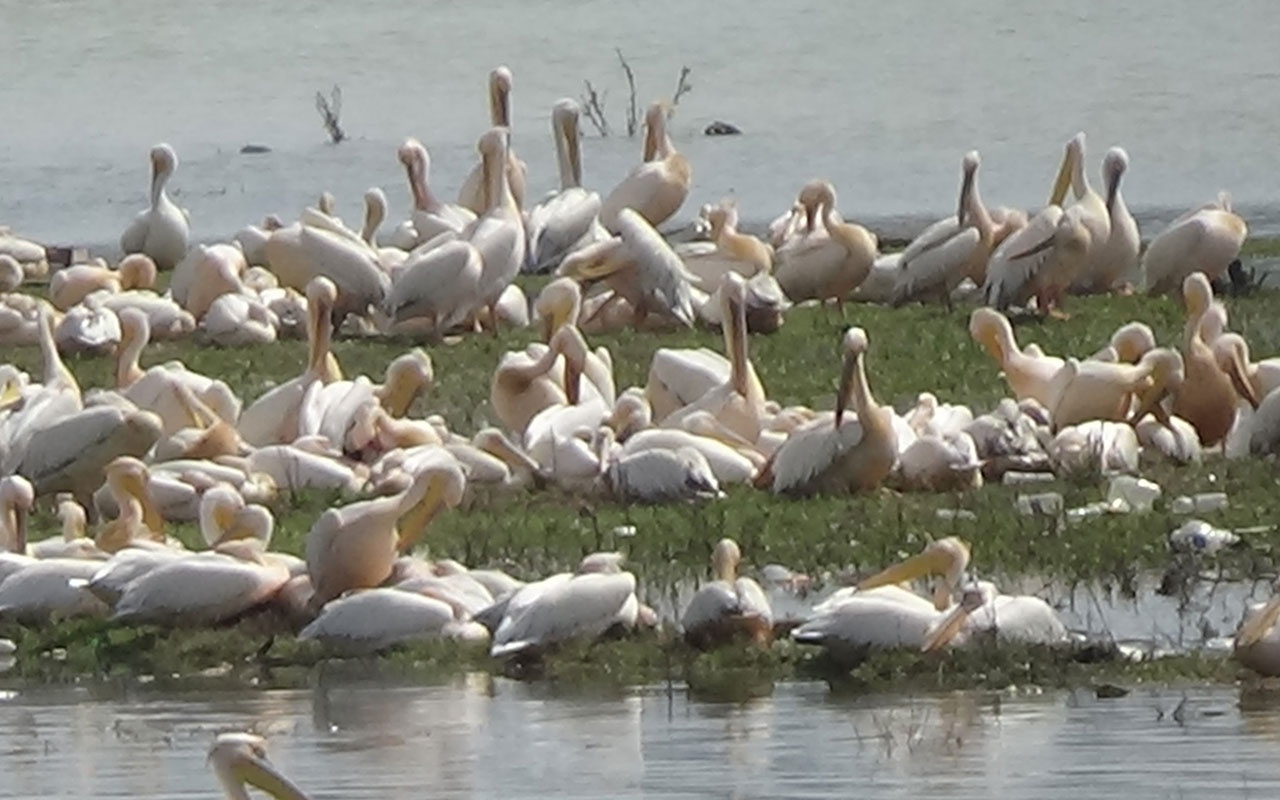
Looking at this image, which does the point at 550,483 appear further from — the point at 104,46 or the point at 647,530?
the point at 104,46

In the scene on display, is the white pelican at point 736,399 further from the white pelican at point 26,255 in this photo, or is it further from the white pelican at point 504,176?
the white pelican at point 26,255

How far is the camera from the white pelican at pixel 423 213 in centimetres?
1898

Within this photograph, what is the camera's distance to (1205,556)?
1039 centimetres

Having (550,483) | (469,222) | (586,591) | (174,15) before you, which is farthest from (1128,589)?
(174,15)

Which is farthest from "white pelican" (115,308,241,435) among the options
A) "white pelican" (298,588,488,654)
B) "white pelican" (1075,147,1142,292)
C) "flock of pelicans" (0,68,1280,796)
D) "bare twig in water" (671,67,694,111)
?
"bare twig in water" (671,67,694,111)

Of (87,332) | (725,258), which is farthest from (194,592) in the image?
(725,258)

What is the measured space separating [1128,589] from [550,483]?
9.31 feet

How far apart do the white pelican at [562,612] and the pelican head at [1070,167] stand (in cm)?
917

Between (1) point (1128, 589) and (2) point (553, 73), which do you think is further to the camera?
(2) point (553, 73)

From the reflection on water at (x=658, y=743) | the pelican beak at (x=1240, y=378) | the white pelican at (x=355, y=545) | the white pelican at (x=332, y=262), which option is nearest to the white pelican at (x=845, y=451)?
the pelican beak at (x=1240, y=378)

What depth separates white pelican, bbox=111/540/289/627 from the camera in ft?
32.6

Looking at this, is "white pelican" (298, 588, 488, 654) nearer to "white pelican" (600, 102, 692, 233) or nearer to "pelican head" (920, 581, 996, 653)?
"pelican head" (920, 581, 996, 653)

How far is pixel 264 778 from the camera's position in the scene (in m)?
6.54

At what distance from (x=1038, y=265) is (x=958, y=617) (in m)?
7.95
